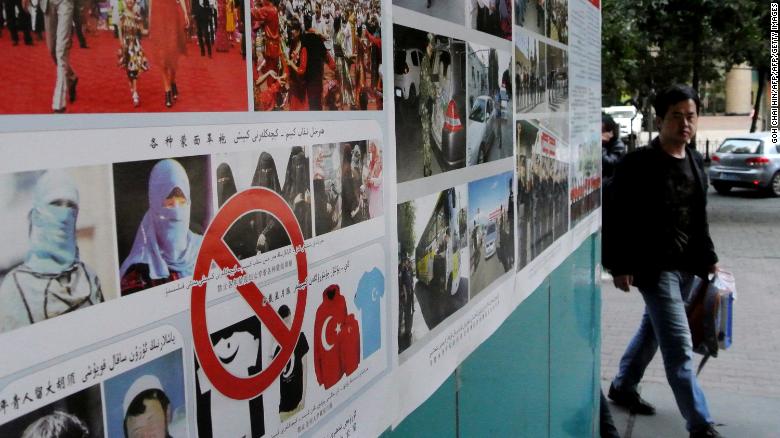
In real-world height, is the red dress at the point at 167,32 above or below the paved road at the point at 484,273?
above

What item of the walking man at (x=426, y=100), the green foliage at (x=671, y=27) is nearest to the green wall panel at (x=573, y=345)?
the walking man at (x=426, y=100)

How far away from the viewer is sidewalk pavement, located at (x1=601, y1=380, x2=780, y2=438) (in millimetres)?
5012

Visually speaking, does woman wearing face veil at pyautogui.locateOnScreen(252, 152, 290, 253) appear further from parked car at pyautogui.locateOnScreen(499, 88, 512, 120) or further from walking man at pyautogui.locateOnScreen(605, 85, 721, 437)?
walking man at pyautogui.locateOnScreen(605, 85, 721, 437)

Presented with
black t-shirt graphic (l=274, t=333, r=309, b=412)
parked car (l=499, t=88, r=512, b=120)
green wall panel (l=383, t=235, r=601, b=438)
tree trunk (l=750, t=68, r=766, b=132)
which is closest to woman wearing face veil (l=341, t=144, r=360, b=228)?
black t-shirt graphic (l=274, t=333, r=309, b=412)

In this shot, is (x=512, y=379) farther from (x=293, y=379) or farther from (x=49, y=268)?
(x=49, y=268)

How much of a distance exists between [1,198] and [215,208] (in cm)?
33

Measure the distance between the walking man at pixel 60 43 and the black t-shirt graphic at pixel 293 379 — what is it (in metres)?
0.52

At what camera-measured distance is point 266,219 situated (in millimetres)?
1220

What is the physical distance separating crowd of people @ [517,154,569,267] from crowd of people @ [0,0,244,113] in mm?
1573

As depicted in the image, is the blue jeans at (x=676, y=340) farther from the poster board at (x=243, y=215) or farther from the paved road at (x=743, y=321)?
the poster board at (x=243, y=215)

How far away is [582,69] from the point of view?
3.67 metres

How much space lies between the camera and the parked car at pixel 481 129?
2.12 metres

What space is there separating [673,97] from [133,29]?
3924 mm

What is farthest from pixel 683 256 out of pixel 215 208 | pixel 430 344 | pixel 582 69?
pixel 215 208
